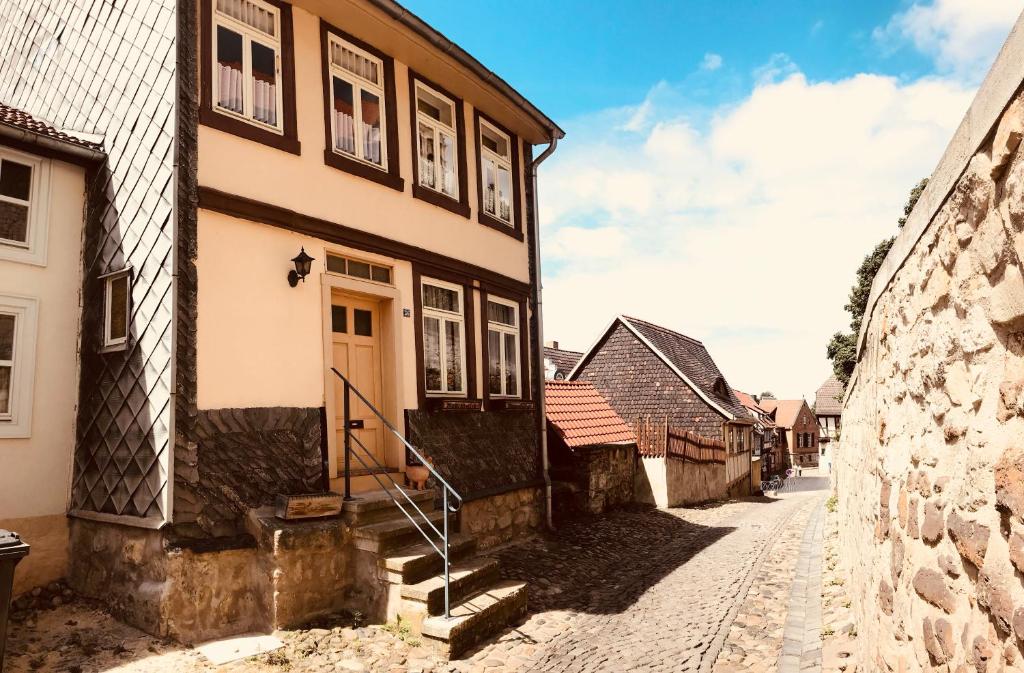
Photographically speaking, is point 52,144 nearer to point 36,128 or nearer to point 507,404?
point 36,128

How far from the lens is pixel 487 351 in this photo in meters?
10.9

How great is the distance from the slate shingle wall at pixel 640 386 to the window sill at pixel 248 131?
66.3 ft

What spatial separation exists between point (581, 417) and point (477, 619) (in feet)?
29.4

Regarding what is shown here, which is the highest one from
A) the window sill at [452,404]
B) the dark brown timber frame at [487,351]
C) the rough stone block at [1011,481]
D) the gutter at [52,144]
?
the gutter at [52,144]

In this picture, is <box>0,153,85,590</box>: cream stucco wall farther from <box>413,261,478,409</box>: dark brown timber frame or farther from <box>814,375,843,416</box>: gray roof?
<box>814,375,843,416</box>: gray roof

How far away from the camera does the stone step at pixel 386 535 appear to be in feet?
22.9

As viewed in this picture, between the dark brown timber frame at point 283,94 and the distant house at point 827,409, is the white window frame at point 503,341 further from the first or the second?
the distant house at point 827,409

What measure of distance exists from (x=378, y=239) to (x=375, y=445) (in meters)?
2.57

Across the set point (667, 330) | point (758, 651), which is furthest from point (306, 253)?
point (667, 330)

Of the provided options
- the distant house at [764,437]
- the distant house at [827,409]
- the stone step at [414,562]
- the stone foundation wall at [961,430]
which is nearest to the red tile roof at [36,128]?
the stone step at [414,562]

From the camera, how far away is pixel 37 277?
7461mm

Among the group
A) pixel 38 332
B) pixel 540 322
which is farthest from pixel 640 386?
pixel 38 332

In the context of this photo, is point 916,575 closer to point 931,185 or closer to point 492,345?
point 931,185

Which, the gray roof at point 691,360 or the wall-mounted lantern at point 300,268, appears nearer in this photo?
the wall-mounted lantern at point 300,268
